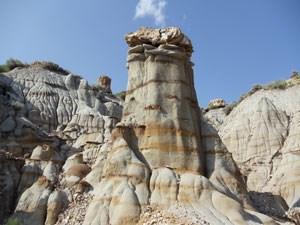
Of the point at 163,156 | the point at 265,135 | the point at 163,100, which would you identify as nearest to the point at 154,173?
the point at 163,156

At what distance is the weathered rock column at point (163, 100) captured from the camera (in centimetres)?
2227

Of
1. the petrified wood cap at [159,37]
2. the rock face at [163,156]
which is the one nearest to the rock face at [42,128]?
the rock face at [163,156]

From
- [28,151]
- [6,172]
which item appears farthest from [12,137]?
[6,172]

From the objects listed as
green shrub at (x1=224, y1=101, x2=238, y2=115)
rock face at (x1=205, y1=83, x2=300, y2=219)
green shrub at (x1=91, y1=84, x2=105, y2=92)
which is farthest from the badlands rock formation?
green shrub at (x1=91, y1=84, x2=105, y2=92)

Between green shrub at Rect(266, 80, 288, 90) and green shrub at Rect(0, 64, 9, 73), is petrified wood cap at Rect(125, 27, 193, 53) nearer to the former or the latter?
green shrub at Rect(266, 80, 288, 90)

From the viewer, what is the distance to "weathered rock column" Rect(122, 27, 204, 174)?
73.0 feet

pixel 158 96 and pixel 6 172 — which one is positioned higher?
pixel 158 96

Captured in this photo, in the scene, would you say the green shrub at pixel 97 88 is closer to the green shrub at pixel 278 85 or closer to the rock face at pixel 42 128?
the rock face at pixel 42 128

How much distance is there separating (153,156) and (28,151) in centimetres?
2128

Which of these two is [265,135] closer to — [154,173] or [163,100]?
[163,100]

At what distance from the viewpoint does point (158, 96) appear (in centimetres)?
2373

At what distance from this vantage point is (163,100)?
23750 millimetres

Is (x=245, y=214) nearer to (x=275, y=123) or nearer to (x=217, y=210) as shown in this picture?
(x=217, y=210)

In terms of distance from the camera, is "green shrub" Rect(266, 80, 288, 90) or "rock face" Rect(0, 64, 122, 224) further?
"green shrub" Rect(266, 80, 288, 90)
